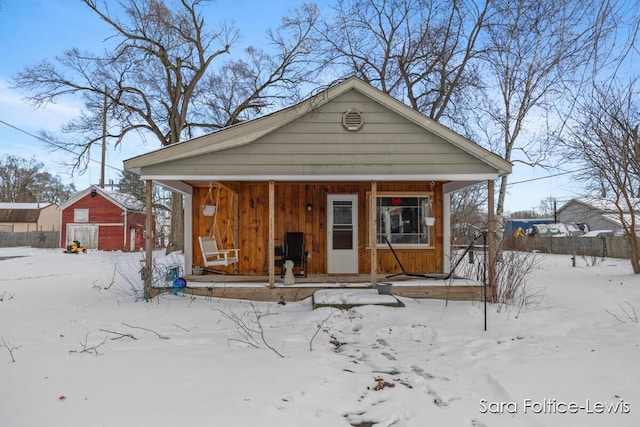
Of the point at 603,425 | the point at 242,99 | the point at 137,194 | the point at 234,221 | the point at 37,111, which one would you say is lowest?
the point at 603,425

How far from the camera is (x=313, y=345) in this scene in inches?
180

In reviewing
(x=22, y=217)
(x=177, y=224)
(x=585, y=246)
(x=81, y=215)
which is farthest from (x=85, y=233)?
(x=585, y=246)

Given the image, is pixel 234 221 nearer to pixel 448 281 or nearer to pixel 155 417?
pixel 448 281

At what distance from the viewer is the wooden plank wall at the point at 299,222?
355 inches

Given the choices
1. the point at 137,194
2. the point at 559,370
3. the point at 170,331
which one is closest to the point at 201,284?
the point at 170,331

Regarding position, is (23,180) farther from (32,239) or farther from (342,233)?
(342,233)

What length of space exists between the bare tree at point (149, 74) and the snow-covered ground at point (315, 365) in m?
14.6

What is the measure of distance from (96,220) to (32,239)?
26.1ft

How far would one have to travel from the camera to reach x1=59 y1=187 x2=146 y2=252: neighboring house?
2492 centimetres

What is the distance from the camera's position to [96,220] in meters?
25.0

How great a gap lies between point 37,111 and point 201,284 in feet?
52.8

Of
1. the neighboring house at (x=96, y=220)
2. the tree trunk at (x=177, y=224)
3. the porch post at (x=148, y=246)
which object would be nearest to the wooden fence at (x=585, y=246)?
the porch post at (x=148, y=246)

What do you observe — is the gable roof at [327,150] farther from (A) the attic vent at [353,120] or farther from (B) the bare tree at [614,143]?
(B) the bare tree at [614,143]

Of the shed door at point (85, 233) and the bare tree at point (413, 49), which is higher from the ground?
the bare tree at point (413, 49)
